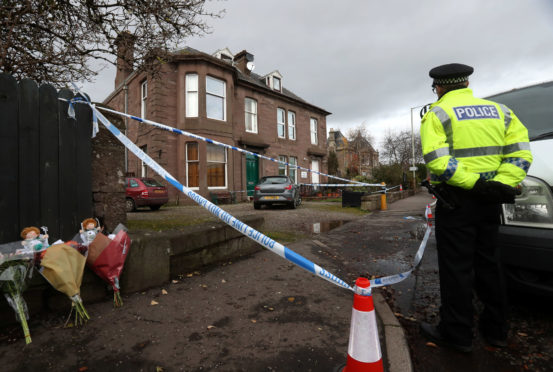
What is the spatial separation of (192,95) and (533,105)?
1379 centimetres

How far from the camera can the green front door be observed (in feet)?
55.1

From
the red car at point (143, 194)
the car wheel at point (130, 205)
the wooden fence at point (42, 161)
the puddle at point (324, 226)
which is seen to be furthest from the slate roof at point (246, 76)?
the wooden fence at point (42, 161)

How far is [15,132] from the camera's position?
93.4 inches

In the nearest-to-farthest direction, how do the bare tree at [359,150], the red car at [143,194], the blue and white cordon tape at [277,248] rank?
the blue and white cordon tape at [277,248], the red car at [143,194], the bare tree at [359,150]

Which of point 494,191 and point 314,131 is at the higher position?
Result: point 314,131

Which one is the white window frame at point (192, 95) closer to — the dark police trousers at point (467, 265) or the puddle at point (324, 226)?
the puddle at point (324, 226)

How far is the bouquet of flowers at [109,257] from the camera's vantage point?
2.32m

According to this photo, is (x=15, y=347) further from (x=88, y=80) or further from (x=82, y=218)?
(x=88, y=80)

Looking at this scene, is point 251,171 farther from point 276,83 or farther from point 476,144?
point 476,144

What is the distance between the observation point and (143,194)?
30.8 feet

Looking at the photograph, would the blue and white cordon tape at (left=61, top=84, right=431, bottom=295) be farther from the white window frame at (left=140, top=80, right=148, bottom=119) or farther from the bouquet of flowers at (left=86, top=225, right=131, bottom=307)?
the white window frame at (left=140, top=80, right=148, bottom=119)

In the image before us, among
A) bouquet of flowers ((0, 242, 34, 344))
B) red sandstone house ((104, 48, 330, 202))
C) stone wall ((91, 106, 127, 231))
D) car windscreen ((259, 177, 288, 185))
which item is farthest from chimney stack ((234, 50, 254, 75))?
bouquet of flowers ((0, 242, 34, 344))

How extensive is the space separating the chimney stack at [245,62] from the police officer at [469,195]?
18.9 m

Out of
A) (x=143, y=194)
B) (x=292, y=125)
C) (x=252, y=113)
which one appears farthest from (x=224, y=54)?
(x=143, y=194)
